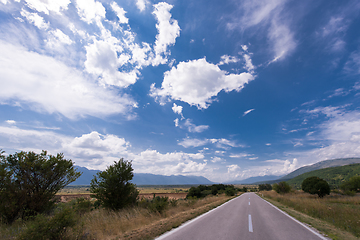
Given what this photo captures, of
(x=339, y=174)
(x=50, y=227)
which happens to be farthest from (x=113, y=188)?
(x=339, y=174)

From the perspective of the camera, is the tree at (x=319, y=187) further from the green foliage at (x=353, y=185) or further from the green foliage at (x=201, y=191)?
the green foliage at (x=201, y=191)

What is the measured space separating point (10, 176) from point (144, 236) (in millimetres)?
8528

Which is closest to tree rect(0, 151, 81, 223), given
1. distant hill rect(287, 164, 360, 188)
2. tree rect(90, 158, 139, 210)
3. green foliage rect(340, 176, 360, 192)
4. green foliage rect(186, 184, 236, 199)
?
tree rect(90, 158, 139, 210)

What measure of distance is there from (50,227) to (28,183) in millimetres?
5291

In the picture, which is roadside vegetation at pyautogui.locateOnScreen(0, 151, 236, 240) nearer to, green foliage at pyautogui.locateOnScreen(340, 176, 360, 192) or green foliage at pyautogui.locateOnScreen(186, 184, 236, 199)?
green foliage at pyautogui.locateOnScreen(186, 184, 236, 199)

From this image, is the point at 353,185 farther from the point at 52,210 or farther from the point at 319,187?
the point at 52,210

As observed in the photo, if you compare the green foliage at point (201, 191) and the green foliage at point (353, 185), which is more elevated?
the green foliage at point (353, 185)

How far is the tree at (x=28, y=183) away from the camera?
312 inches

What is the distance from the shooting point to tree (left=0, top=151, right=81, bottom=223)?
7.93m

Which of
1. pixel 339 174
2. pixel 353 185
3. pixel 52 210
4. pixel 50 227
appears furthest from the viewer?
pixel 339 174

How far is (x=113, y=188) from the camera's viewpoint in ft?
37.8

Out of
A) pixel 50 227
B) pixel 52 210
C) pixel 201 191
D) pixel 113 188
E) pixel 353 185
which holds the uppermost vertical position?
pixel 113 188

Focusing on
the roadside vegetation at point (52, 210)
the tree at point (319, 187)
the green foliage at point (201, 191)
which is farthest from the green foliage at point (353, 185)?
the roadside vegetation at point (52, 210)

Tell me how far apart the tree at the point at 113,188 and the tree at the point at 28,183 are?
8.44ft
